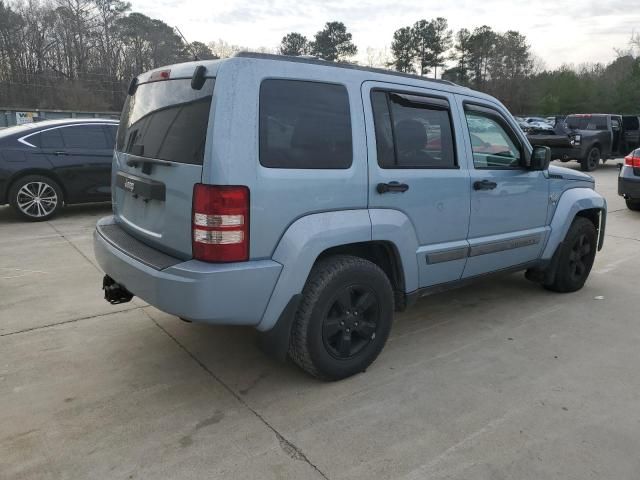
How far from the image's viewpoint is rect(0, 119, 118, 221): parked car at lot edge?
732 centimetres

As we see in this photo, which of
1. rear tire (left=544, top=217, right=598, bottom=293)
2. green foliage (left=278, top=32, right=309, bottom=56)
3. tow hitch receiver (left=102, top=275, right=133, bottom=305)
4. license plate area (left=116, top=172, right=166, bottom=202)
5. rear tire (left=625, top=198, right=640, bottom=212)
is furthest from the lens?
green foliage (left=278, top=32, right=309, bottom=56)

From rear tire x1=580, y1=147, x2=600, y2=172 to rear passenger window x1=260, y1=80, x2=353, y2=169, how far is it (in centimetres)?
1573

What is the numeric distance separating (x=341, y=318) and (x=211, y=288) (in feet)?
2.99

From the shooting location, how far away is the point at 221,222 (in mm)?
2502

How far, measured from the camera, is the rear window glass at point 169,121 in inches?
103

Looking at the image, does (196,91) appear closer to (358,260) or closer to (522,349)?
(358,260)

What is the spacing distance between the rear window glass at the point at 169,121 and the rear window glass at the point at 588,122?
17.2 meters

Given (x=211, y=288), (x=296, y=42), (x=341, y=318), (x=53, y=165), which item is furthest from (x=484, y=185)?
(x=296, y=42)

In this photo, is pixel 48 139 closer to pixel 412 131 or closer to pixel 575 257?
pixel 412 131

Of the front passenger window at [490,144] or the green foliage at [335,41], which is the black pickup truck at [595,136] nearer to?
the front passenger window at [490,144]

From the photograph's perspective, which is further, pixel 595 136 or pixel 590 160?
pixel 590 160

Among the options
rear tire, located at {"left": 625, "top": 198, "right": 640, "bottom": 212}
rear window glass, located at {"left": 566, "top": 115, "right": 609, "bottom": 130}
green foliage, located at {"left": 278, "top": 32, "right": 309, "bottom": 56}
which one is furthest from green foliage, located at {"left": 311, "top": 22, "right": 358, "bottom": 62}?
rear tire, located at {"left": 625, "top": 198, "right": 640, "bottom": 212}

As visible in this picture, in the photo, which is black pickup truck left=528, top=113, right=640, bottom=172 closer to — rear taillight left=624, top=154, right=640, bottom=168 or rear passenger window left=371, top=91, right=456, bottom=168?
rear taillight left=624, top=154, right=640, bottom=168

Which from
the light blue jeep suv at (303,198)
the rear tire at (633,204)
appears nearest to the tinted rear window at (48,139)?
the light blue jeep suv at (303,198)
